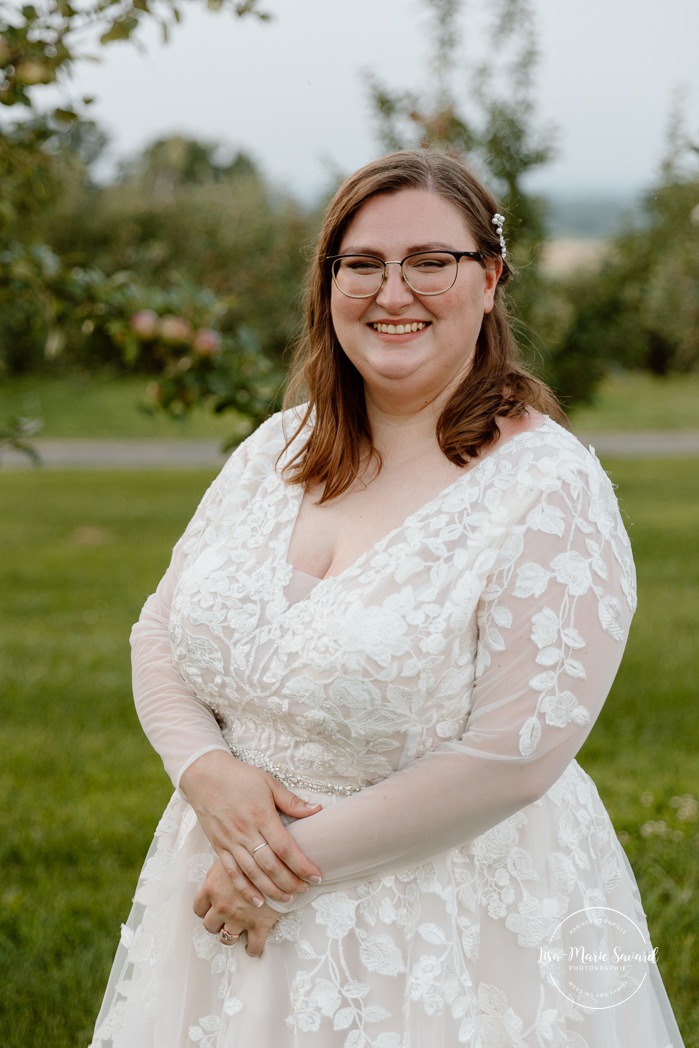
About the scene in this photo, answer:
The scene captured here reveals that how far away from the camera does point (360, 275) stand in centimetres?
217

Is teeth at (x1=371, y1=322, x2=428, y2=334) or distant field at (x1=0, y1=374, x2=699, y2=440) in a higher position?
teeth at (x1=371, y1=322, x2=428, y2=334)

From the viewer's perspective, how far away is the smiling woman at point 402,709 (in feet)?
6.30

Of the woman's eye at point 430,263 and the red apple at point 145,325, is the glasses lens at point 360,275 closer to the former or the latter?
the woman's eye at point 430,263

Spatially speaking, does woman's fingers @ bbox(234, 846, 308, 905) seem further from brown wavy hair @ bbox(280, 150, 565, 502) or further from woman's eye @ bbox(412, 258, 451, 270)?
woman's eye @ bbox(412, 258, 451, 270)

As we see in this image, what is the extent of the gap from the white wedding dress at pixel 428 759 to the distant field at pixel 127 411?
16.9 metres

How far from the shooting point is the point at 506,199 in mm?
6102

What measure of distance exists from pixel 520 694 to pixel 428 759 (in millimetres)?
191

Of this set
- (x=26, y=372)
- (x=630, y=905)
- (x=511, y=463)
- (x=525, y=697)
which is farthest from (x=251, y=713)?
(x=26, y=372)

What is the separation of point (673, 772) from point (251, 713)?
331cm

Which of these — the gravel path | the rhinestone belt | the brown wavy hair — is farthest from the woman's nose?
the gravel path

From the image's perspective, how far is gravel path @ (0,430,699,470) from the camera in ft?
54.6

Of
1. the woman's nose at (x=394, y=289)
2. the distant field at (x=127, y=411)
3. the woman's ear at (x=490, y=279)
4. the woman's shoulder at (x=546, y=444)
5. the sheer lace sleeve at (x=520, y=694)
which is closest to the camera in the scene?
the sheer lace sleeve at (x=520, y=694)

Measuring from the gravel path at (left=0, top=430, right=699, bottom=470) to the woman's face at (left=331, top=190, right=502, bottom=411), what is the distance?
14135 millimetres

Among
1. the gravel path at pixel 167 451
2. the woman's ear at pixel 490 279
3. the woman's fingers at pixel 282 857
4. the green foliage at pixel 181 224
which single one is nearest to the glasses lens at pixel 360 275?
the woman's ear at pixel 490 279
